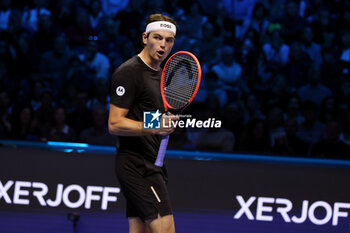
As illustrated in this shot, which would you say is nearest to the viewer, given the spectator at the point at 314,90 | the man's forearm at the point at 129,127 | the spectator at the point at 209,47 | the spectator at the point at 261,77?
the man's forearm at the point at 129,127

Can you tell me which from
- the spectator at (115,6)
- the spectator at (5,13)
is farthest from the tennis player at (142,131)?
the spectator at (5,13)

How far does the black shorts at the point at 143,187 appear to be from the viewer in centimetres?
292

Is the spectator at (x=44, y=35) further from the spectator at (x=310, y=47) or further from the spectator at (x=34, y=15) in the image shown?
the spectator at (x=310, y=47)

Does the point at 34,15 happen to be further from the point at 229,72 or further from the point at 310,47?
the point at 310,47

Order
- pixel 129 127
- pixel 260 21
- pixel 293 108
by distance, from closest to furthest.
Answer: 1. pixel 129 127
2. pixel 293 108
3. pixel 260 21

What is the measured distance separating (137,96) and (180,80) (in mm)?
298

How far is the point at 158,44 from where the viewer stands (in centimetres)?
299

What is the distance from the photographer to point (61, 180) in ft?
13.8

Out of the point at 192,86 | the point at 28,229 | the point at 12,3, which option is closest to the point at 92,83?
the point at 12,3

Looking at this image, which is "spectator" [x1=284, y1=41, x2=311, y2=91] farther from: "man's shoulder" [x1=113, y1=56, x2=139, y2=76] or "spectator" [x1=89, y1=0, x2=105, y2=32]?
"man's shoulder" [x1=113, y1=56, x2=139, y2=76]

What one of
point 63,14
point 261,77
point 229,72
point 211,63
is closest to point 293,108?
point 261,77

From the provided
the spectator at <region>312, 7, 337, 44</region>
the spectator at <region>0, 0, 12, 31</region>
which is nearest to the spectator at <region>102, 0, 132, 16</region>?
the spectator at <region>0, 0, 12, 31</region>

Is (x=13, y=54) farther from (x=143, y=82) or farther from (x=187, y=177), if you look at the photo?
(x=143, y=82)

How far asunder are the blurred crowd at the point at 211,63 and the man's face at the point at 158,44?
2.48 meters
